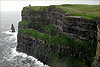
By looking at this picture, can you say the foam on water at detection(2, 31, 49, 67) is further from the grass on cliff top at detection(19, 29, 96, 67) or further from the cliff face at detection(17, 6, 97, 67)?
the grass on cliff top at detection(19, 29, 96, 67)

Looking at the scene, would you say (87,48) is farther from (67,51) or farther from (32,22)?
(32,22)

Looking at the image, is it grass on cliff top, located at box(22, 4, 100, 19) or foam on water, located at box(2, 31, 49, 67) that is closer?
grass on cliff top, located at box(22, 4, 100, 19)

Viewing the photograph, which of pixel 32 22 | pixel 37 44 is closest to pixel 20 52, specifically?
→ pixel 37 44

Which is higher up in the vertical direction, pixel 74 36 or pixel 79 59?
pixel 74 36

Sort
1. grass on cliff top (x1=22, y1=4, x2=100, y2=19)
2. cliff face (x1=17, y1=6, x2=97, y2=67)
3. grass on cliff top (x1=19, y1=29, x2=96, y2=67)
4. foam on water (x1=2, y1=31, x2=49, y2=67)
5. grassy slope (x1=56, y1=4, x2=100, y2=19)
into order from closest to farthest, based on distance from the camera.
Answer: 1. grass on cliff top (x1=19, y1=29, x2=96, y2=67)
2. cliff face (x1=17, y1=6, x2=97, y2=67)
3. grassy slope (x1=56, y1=4, x2=100, y2=19)
4. grass on cliff top (x1=22, y1=4, x2=100, y2=19)
5. foam on water (x1=2, y1=31, x2=49, y2=67)

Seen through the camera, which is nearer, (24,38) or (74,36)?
(74,36)

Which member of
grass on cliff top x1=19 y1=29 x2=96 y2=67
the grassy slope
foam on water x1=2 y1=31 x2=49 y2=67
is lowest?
foam on water x1=2 y1=31 x2=49 y2=67

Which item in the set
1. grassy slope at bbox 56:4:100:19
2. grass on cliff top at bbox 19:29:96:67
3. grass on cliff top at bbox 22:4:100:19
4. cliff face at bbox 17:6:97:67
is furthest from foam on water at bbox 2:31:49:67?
grassy slope at bbox 56:4:100:19

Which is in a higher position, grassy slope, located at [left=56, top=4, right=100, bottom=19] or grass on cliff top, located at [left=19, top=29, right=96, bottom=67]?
grassy slope, located at [left=56, top=4, right=100, bottom=19]

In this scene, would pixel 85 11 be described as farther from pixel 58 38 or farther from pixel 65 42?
pixel 65 42
